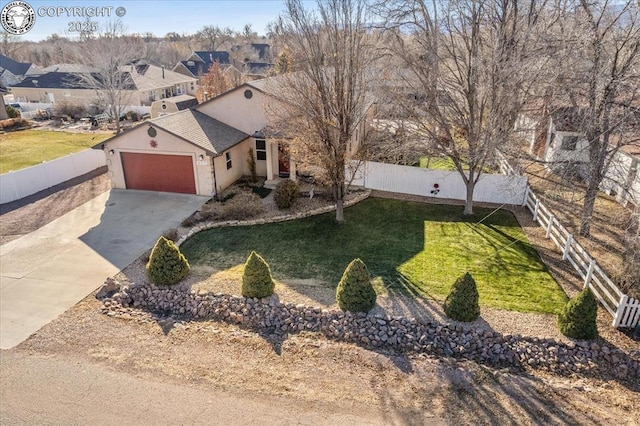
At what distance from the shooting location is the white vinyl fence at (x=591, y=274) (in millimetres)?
9717

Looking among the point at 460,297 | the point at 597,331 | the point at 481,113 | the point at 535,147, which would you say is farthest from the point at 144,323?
the point at 535,147

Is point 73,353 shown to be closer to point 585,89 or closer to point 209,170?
point 209,170

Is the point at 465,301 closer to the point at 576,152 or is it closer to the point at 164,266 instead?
the point at 576,152

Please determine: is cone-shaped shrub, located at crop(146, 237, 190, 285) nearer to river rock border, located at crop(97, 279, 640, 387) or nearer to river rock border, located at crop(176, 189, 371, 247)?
river rock border, located at crop(97, 279, 640, 387)

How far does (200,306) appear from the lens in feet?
35.3

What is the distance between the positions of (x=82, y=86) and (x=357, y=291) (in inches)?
1710

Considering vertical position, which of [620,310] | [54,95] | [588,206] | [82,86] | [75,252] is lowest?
[75,252]

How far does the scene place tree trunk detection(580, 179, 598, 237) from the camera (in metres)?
13.4

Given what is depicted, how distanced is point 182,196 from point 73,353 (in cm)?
1020

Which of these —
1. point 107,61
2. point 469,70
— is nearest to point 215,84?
point 107,61

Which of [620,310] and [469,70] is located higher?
[469,70]

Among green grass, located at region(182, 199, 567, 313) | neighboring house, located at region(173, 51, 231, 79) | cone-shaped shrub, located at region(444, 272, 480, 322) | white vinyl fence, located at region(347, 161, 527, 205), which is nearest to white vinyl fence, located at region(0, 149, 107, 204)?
green grass, located at region(182, 199, 567, 313)

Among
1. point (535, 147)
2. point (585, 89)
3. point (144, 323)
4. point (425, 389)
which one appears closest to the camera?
point (425, 389)

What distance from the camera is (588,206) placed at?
1382cm
